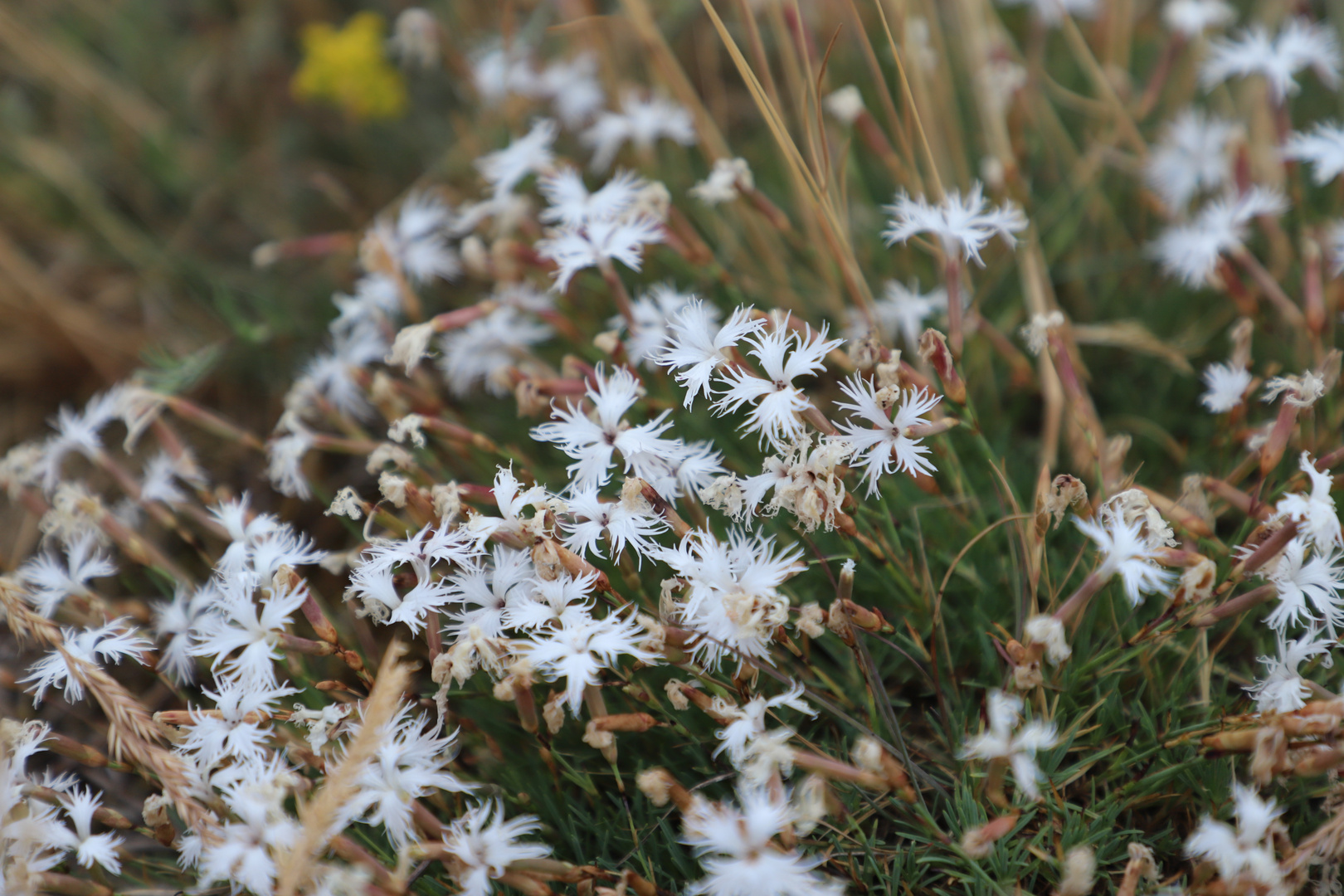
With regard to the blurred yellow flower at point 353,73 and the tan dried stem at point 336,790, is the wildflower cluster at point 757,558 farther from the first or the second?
the blurred yellow flower at point 353,73

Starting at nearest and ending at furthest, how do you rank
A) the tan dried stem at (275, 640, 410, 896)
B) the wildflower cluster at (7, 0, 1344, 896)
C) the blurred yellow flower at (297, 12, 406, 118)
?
the tan dried stem at (275, 640, 410, 896), the wildflower cluster at (7, 0, 1344, 896), the blurred yellow flower at (297, 12, 406, 118)

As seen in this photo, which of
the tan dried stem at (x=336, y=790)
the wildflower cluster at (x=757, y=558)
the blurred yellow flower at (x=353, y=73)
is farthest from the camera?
the blurred yellow flower at (x=353, y=73)

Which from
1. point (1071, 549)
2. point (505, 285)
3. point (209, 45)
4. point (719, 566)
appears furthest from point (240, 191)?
point (1071, 549)

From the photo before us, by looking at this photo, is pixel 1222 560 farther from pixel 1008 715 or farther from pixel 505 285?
pixel 505 285

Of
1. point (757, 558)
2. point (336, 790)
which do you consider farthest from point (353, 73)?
point (336, 790)

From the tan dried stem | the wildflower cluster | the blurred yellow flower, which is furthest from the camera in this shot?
the blurred yellow flower

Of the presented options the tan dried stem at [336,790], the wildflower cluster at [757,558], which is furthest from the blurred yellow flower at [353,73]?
the tan dried stem at [336,790]

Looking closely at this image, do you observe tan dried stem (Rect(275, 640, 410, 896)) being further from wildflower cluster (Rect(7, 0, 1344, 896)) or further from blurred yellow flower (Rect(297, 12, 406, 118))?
blurred yellow flower (Rect(297, 12, 406, 118))

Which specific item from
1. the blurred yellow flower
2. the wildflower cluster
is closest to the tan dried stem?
the wildflower cluster
